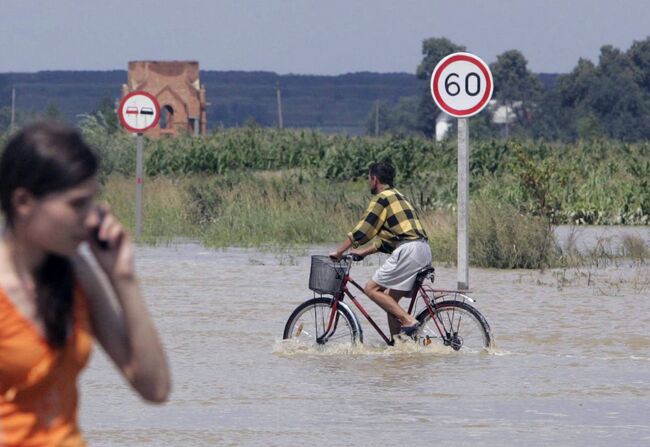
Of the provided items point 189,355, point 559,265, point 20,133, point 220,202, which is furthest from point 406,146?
point 20,133

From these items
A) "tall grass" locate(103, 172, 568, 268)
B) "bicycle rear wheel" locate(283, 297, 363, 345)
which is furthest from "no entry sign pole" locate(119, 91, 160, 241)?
"bicycle rear wheel" locate(283, 297, 363, 345)

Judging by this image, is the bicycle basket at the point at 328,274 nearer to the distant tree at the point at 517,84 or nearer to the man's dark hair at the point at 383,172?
the man's dark hair at the point at 383,172

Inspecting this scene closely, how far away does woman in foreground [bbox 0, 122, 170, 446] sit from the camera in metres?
3.12

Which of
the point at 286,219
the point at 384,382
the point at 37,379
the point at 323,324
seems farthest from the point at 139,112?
the point at 37,379

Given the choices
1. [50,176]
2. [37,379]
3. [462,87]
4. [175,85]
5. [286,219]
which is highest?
[175,85]

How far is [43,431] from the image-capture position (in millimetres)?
3258

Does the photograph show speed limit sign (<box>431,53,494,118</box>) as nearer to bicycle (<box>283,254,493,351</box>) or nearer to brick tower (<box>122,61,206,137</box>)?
bicycle (<box>283,254,493,351</box>)

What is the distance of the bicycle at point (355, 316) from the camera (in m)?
12.3

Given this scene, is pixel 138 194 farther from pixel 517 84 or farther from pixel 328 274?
pixel 517 84

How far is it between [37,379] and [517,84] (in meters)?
170

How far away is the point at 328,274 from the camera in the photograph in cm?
1238

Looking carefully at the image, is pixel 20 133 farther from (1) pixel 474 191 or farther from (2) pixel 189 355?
(1) pixel 474 191

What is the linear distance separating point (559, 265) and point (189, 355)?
415 inches

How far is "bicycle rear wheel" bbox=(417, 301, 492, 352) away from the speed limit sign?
599cm
